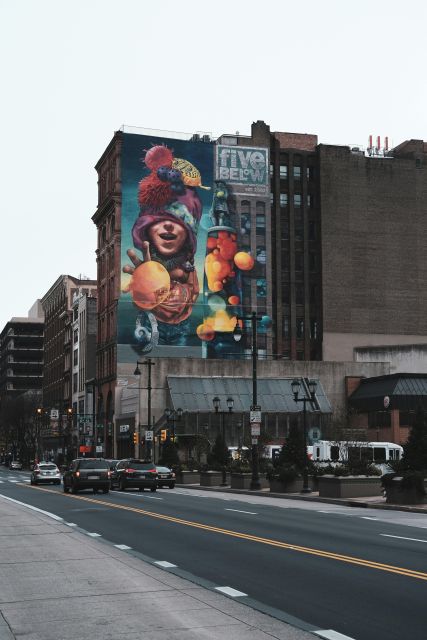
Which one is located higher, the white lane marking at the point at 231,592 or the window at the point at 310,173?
the window at the point at 310,173

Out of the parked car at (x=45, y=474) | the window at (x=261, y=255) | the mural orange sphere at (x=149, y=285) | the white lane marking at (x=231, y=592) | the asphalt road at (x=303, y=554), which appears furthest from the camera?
the window at (x=261, y=255)

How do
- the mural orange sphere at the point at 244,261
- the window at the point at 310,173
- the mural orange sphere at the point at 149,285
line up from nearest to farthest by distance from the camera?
the mural orange sphere at the point at 149,285 → the mural orange sphere at the point at 244,261 → the window at the point at 310,173

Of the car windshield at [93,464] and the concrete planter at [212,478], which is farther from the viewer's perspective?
the concrete planter at [212,478]

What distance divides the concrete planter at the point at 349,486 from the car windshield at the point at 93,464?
11406 millimetres

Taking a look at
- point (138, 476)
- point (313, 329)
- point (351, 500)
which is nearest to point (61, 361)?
point (313, 329)

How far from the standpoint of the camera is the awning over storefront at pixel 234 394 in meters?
93.8

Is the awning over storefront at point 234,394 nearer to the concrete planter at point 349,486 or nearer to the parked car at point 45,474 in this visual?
the parked car at point 45,474

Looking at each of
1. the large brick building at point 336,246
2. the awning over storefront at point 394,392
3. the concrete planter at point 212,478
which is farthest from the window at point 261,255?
the concrete planter at point 212,478

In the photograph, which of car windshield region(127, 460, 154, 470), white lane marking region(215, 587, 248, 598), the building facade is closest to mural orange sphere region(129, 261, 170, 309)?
the building facade

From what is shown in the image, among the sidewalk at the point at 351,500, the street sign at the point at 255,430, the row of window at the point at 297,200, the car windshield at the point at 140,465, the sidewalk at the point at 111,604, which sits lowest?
the sidewalk at the point at 351,500

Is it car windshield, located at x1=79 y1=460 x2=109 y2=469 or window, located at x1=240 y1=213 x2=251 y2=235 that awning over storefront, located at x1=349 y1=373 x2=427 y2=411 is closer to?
window, located at x1=240 y1=213 x2=251 y2=235

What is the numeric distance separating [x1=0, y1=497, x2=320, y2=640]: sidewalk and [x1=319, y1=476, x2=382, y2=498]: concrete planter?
2134cm

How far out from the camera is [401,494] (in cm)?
3225

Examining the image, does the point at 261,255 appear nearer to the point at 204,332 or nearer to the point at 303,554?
the point at 204,332
